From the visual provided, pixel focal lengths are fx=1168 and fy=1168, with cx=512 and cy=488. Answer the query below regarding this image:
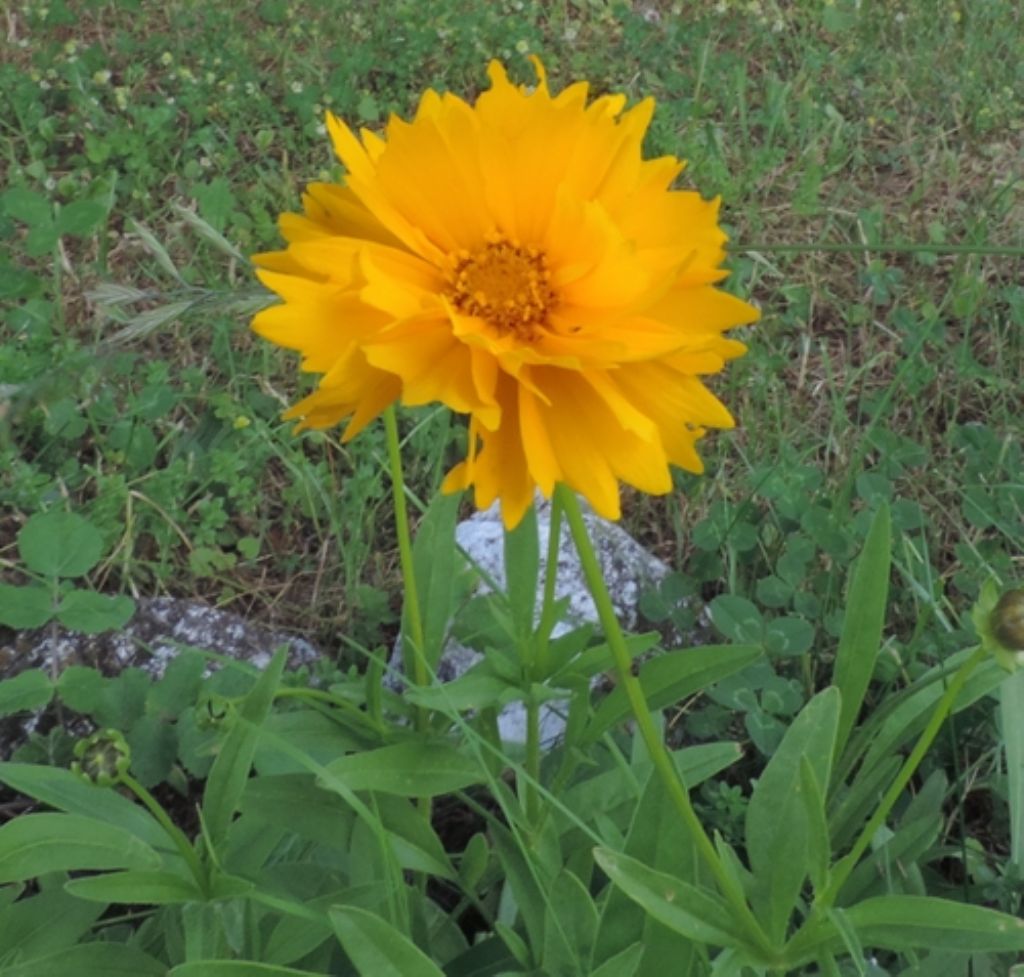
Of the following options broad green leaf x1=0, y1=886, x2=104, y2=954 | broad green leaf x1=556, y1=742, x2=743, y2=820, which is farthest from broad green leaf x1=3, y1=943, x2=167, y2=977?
broad green leaf x1=556, y1=742, x2=743, y2=820

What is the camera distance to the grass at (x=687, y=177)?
5.44 ft

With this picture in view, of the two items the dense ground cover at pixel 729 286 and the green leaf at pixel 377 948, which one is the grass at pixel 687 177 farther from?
the green leaf at pixel 377 948

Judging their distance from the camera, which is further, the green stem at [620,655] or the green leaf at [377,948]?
the green leaf at [377,948]

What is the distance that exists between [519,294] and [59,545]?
85cm

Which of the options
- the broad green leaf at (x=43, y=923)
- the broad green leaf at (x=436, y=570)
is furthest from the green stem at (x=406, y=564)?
the broad green leaf at (x=43, y=923)

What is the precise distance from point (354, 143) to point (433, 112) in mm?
63

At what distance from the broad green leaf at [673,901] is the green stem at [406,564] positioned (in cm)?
26

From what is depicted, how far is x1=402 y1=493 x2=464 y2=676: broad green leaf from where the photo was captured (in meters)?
1.19

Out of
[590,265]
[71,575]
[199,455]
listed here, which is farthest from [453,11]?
[590,265]

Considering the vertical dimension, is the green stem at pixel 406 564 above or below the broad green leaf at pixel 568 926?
above

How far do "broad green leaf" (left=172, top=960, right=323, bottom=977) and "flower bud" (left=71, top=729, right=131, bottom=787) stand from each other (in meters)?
0.16

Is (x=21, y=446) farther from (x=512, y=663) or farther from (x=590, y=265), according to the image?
(x=590, y=265)

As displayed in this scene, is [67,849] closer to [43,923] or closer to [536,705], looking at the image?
[43,923]

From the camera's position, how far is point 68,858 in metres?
0.95
